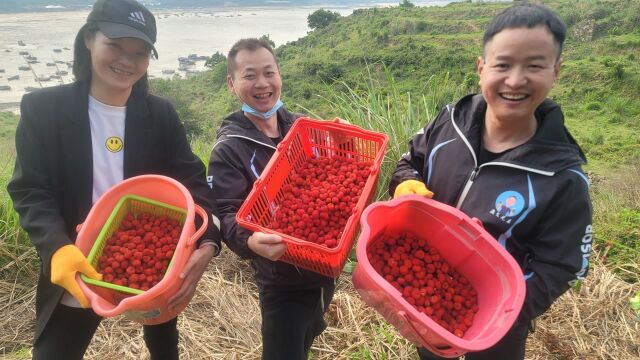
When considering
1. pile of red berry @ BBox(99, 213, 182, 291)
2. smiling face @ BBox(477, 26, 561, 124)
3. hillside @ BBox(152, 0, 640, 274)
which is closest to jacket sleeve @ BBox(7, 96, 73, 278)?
pile of red berry @ BBox(99, 213, 182, 291)

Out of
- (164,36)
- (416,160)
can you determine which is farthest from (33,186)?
(164,36)

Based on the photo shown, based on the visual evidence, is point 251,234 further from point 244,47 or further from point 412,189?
point 244,47

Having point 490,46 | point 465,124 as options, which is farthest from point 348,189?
point 490,46

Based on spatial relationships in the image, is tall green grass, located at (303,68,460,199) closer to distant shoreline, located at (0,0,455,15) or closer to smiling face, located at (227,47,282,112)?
smiling face, located at (227,47,282,112)

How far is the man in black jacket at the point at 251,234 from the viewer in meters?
1.37

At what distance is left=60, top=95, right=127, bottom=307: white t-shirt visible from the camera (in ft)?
4.26

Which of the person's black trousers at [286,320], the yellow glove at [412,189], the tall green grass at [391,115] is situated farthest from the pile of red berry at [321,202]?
the tall green grass at [391,115]

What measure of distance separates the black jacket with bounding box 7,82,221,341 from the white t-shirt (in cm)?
3

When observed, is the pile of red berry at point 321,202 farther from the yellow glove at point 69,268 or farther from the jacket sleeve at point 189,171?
the yellow glove at point 69,268

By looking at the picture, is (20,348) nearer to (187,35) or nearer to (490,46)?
(490,46)

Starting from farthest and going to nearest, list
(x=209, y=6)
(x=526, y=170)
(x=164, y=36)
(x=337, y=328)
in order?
(x=209, y=6) < (x=164, y=36) < (x=337, y=328) < (x=526, y=170)

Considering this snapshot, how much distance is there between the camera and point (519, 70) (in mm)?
1086

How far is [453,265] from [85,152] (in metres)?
1.19

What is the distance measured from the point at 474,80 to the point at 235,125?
794 inches
